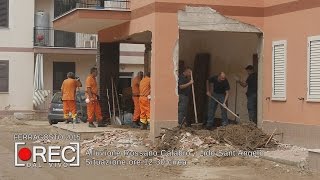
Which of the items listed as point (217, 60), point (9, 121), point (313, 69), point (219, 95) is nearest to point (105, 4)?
point (217, 60)

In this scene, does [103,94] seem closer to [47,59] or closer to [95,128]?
[95,128]

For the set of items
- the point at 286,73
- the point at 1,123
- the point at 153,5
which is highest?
the point at 153,5

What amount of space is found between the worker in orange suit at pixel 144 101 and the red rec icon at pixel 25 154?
3.51 meters

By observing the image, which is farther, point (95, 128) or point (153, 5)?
point (95, 128)

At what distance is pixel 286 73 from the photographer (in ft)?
50.2

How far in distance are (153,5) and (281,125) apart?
4.34 meters

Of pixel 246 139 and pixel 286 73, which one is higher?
pixel 286 73

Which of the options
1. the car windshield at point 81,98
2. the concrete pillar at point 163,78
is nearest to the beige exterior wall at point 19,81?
the car windshield at point 81,98

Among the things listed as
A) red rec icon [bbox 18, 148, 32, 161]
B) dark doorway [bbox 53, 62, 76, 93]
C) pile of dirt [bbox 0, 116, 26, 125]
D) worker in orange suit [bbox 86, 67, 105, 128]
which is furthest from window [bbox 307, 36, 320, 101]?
dark doorway [bbox 53, 62, 76, 93]

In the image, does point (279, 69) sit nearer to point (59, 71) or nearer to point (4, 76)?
point (4, 76)

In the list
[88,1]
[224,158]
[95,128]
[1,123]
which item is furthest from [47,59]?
[224,158]

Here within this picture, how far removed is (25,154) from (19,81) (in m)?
17.2

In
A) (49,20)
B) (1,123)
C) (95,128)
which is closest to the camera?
(95,128)

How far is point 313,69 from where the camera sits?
1436 centimetres
